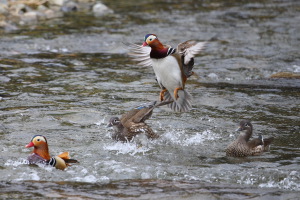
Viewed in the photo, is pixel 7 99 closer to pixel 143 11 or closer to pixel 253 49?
pixel 253 49

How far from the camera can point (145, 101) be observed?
30.9 ft

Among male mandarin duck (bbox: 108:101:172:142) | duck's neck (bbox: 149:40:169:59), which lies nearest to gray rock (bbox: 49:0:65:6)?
duck's neck (bbox: 149:40:169:59)

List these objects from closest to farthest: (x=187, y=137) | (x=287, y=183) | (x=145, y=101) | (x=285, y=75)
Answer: (x=287, y=183) < (x=187, y=137) < (x=145, y=101) < (x=285, y=75)

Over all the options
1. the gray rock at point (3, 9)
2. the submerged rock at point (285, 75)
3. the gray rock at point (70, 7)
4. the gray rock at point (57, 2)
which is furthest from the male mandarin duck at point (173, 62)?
the gray rock at point (57, 2)

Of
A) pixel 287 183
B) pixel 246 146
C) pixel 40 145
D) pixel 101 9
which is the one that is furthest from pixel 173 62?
pixel 101 9

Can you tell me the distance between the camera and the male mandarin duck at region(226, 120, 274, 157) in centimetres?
703

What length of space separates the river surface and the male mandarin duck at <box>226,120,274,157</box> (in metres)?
0.11

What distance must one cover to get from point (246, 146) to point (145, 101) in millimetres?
2674

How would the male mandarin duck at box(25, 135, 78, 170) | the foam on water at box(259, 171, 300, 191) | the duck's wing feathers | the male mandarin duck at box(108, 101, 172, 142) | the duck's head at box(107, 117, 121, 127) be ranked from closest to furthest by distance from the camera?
the foam on water at box(259, 171, 300, 191), the male mandarin duck at box(25, 135, 78, 170), the duck's head at box(107, 117, 121, 127), the male mandarin duck at box(108, 101, 172, 142), the duck's wing feathers

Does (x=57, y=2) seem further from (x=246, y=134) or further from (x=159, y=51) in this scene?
(x=246, y=134)

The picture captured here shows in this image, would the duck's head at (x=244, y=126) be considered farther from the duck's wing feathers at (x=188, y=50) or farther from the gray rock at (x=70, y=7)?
the gray rock at (x=70, y=7)

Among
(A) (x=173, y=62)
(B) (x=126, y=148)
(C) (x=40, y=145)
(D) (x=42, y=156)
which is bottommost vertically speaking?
(B) (x=126, y=148)

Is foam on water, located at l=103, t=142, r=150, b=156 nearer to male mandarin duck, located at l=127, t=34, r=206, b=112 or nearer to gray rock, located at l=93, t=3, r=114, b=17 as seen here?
male mandarin duck, located at l=127, t=34, r=206, b=112

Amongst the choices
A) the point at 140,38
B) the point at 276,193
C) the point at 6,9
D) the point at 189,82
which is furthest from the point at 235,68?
the point at 6,9
